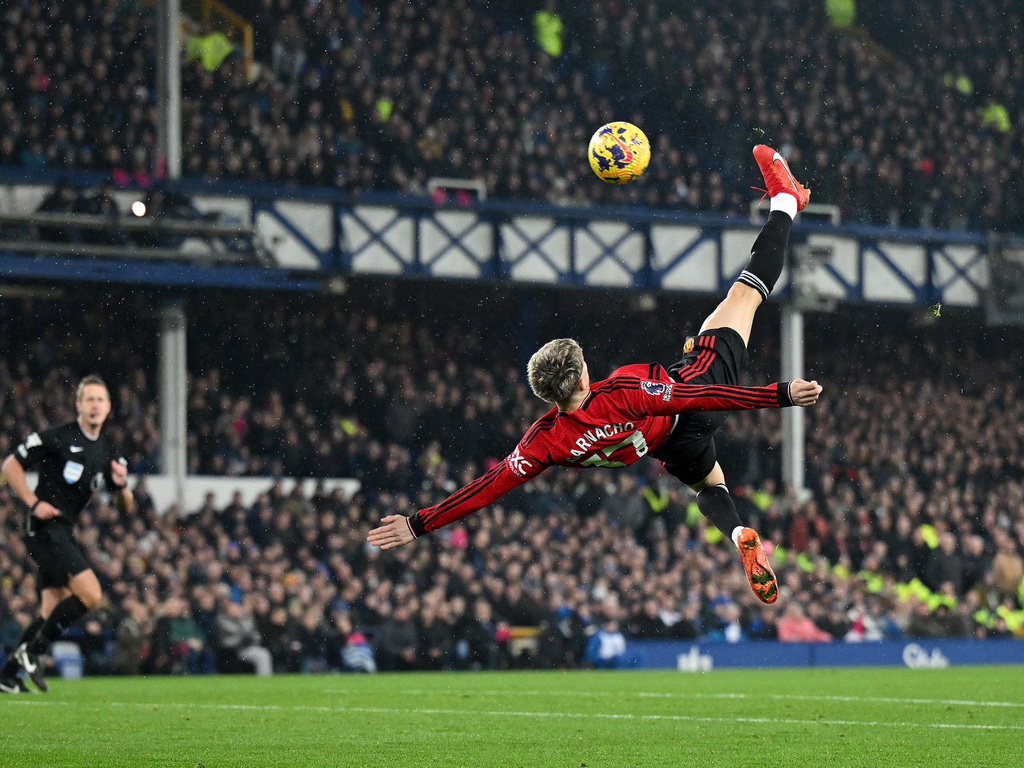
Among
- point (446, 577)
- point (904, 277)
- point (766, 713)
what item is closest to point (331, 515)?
point (446, 577)

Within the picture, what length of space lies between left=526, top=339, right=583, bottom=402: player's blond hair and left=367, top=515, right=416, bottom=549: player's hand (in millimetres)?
975

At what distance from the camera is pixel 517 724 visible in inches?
381

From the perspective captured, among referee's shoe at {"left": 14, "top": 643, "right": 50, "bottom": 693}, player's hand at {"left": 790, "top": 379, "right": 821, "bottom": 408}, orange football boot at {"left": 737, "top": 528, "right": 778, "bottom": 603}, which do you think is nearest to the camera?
player's hand at {"left": 790, "top": 379, "right": 821, "bottom": 408}

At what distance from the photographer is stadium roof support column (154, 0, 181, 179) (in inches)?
829

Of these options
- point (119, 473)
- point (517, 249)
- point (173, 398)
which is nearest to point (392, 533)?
point (119, 473)

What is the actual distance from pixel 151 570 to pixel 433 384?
6.25 meters

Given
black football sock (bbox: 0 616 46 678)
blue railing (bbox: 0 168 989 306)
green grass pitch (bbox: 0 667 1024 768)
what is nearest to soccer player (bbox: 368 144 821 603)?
green grass pitch (bbox: 0 667 1024 768)

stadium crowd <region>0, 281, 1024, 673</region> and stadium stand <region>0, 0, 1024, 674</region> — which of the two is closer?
stadium crowd <region>0, 281, 1024, 673</region>

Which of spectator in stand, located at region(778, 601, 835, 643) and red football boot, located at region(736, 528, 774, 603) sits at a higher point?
red football boot, located at region(736, 528, 774, 603)

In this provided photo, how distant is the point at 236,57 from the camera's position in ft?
75.4

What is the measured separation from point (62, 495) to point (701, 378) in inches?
211

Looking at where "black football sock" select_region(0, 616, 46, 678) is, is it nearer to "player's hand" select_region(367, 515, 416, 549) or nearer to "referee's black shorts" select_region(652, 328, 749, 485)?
"player's hand" select_region(367, 515, 416, 549)

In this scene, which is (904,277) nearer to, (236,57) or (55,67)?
(236,57)

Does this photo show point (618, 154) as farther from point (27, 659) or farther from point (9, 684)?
point (9, 684)
